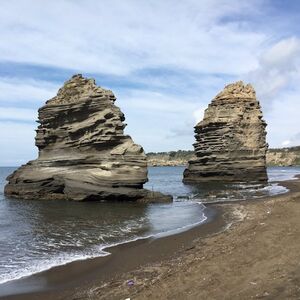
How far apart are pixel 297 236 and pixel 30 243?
33.2 feet

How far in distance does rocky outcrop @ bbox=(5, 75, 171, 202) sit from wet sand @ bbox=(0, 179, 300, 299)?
18752mm

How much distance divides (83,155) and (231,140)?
33.9m

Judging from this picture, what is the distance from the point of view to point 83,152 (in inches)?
1551

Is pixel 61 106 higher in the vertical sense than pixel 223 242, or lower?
higher

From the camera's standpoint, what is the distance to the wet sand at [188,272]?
9078 mm

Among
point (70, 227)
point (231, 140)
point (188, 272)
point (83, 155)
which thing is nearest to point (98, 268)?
point (188, 272)

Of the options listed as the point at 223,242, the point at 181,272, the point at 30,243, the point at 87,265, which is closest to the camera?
the point at 181,272

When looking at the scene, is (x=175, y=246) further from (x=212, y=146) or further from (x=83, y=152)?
(x=212, y=146)

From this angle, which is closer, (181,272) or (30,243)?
(181,272)

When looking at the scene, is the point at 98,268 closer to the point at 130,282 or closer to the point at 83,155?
the point at 130,282

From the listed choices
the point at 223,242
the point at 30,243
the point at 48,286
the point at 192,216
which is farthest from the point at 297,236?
the point at 192,216

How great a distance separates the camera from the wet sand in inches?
357

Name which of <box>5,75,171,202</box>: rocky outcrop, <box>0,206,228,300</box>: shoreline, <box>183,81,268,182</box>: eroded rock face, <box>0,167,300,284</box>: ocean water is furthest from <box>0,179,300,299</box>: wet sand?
<box>183,81,268,182</box>: eroded rock face

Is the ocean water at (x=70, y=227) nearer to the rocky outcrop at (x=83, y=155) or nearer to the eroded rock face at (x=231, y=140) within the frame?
the rocky outcrop at (x=83, y=155)
